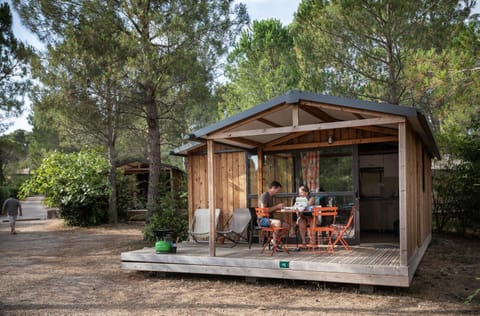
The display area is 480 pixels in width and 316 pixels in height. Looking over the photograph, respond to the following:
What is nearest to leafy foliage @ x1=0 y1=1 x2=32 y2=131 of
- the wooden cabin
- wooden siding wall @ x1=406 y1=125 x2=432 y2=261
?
the wooden cabin

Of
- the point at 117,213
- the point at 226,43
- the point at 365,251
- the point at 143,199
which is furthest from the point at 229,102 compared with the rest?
the point at 365,251

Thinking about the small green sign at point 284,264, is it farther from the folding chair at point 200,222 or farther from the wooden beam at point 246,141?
the folding chair at point 200,222

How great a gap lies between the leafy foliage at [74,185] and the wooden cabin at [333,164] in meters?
6.83

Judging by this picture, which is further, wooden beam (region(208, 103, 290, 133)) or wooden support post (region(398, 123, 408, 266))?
wooden beam (region(208, 103, 290, 133))

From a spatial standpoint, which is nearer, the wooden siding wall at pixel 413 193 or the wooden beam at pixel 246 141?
the wooden siding wall at pixel 413 193

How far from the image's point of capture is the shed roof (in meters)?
5.54

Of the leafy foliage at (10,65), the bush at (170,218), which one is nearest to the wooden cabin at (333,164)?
the bush at (170,218)

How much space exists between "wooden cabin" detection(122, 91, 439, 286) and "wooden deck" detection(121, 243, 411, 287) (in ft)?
0.07

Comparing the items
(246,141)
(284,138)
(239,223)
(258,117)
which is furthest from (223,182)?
(258,117)

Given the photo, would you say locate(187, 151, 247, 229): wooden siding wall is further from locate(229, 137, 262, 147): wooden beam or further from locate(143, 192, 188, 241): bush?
locate(143, 192, 188, 241): bush

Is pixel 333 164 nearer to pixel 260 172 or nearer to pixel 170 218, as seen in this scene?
pixel 260 172

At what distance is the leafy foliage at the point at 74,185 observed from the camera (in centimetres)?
1462

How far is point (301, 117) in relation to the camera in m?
7.29

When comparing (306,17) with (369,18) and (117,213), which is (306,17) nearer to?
(369,18)
